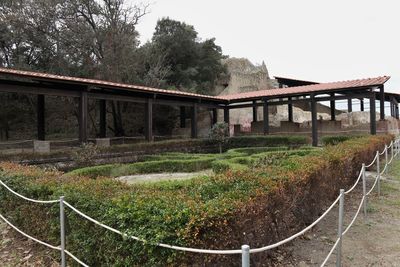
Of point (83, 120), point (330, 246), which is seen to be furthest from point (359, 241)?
point (83, 120)

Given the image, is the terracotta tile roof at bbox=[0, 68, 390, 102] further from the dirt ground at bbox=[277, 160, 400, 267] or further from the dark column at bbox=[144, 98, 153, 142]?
the dirt ground at bbox=[277, 160, 400, 267]

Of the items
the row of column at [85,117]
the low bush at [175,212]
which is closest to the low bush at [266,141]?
the row of column at [85,117]

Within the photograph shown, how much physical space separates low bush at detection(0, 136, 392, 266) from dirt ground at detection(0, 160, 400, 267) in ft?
0.88

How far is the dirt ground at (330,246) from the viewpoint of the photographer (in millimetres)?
4844

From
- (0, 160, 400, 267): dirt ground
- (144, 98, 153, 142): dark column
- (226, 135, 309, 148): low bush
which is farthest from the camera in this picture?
(226, 135, 309, 148): low bush

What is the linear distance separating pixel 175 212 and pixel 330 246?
10.6ft

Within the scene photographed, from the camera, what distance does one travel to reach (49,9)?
87.8ft

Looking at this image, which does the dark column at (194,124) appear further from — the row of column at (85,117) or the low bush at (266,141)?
the low bush at (266,141)

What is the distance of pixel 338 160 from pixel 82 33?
23.8 metres

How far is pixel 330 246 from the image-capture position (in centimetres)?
538

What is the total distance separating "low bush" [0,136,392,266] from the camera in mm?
3004

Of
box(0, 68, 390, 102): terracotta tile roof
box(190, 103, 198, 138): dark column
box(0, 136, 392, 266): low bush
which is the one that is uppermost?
box(0, 68, 390, 102): terracotta tile roof

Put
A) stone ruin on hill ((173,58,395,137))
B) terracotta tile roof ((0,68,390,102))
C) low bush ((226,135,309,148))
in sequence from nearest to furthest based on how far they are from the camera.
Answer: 1. terracotta tile roof ((0,68,390,102))
2. low bush ((226,135,309,148))
3. stone ruin on hill ((173,58,395,137))

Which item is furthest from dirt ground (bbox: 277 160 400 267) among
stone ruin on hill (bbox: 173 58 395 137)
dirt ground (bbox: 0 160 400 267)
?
stone ruin on hill (bbox: 173 58 395 137)
